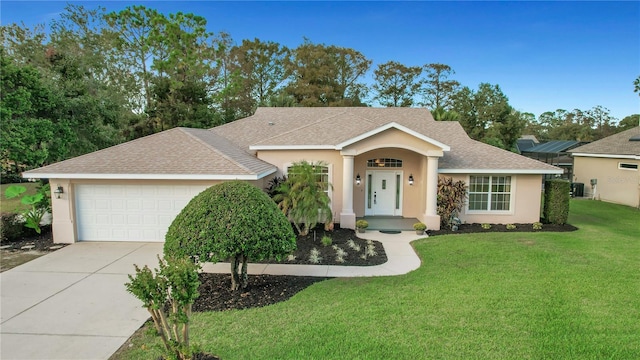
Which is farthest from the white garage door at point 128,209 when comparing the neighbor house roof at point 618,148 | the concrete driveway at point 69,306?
the neighbor house roof at point 618,148

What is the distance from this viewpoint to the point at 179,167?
1172 cm

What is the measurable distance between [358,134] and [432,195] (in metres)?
3.81

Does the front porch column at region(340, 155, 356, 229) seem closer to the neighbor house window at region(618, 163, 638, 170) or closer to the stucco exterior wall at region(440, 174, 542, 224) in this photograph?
the stucco exterior wall at region(440, 174, 542, 224)

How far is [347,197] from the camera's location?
1404 centimetres

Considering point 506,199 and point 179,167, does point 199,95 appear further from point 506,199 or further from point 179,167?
point 506,199

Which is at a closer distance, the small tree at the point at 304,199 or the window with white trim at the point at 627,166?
the small tree at the point at 304,199

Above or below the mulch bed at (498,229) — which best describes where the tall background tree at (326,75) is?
above

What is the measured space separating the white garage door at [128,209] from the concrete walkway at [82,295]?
1.40ft

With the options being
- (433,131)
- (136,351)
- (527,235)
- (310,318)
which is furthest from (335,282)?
(433,131)

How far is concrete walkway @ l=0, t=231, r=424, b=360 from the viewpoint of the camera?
5.72 meters

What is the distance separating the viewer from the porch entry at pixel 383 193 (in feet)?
51.5

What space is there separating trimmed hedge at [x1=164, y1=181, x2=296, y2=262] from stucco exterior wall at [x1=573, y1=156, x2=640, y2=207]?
902 inches

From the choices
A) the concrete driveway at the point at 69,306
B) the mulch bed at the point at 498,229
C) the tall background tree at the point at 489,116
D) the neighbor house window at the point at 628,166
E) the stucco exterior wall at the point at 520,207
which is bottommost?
the concrete driveway at the point at 69,306

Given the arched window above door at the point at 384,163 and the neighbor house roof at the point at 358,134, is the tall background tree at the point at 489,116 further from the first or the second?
the arched window above door at the point at 384,163
